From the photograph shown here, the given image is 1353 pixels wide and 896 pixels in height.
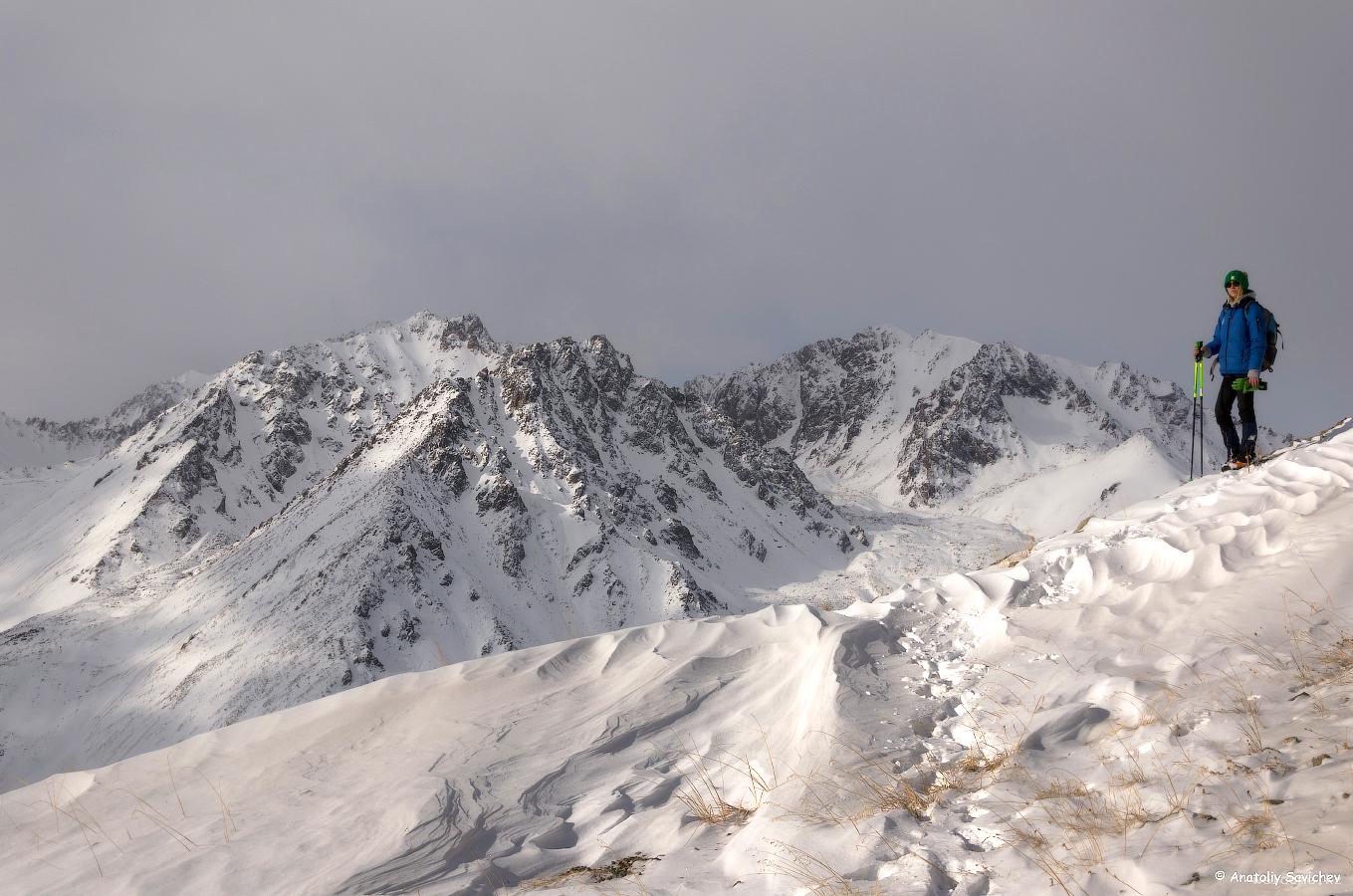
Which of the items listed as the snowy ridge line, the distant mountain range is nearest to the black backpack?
the snowy ridge line

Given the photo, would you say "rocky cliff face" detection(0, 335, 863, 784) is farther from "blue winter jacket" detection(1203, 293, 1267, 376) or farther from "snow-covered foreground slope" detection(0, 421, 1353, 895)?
"snow-covered foreground slope" detection(0, 421, 1353, 895)

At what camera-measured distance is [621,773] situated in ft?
16.0

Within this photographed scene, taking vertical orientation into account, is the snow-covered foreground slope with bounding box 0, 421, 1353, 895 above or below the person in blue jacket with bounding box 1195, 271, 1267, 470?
below

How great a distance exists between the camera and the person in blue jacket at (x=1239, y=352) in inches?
399

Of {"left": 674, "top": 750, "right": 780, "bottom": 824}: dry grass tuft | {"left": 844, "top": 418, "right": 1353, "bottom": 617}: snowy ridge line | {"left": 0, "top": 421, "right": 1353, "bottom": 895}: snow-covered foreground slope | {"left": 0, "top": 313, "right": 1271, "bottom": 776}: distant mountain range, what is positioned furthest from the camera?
{"left": 0, "top": 313, "right": 1271, "bottom": 776}: distant mountain range

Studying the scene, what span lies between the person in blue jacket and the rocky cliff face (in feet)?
238

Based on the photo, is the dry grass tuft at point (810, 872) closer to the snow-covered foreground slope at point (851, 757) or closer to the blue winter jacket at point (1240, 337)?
the snow-covered foreground slope at point (851, 757)

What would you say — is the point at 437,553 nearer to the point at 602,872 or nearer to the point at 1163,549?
the point at 1163,549

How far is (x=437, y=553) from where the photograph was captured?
10156 centimetres

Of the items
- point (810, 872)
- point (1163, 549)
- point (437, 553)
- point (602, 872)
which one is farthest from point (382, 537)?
point (810, 872)

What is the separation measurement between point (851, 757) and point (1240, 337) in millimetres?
9552

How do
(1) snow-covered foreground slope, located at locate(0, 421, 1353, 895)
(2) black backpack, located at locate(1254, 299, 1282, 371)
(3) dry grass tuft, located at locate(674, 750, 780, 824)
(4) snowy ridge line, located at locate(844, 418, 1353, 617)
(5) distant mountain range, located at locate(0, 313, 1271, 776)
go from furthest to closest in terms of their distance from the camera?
(5) distant mountain range, located at locate(0, 313, 1271, 776) → (2) black backpack, located at locate(1254, 299, 1282, 371) → (4) snowy ridge line, located at locate(844, 418, 1353, 617) → (3) dry grass tuft, located at locate(674, 750, 780, 824) → (1) snow-covered foreground slope, located at locate(0, 421, 1353, 895)

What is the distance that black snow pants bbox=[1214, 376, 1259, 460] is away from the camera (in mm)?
10310

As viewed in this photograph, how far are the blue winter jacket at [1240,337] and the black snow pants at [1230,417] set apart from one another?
8.3 inches
